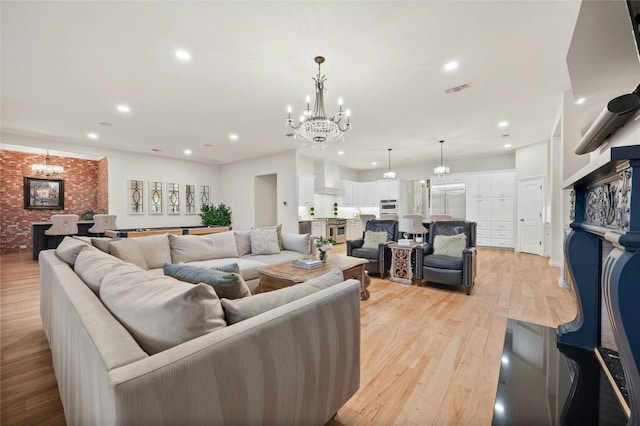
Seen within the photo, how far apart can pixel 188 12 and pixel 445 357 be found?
356 centimetres

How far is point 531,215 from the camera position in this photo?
22.1ft

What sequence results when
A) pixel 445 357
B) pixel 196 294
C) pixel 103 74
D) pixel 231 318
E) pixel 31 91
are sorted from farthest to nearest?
pixel 31 91 < pixel 103 74 < pixel 445 357 < pixel 231 318 < pixel 196 294

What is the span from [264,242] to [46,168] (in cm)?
713

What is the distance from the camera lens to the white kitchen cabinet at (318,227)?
8.05 meters

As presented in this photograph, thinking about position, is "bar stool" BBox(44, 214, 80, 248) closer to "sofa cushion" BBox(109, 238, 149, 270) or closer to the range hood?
"sofa cushion" BBox(109, 238, 149, 270)

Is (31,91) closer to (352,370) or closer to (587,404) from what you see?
(352,370)

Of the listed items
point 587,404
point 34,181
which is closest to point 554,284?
point 587,404

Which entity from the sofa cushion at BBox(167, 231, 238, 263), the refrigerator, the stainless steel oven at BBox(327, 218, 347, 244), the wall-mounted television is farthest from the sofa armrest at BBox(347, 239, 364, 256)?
the refrigerator

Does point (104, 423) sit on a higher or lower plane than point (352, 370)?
higher

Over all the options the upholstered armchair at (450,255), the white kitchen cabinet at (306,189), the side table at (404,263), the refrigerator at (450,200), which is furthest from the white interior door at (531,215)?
the white kitchen cabinet at (306,189)

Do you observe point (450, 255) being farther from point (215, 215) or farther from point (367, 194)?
point (215, 215)

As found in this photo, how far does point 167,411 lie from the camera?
0.73 metres

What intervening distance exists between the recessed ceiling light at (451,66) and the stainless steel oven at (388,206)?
645 cm

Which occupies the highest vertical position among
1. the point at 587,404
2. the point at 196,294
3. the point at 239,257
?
the point at 196,294
